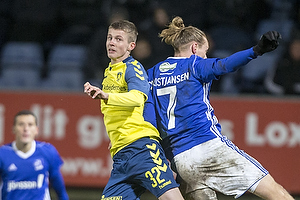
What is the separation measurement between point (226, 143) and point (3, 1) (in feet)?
22.5

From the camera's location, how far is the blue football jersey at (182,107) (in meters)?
4.41

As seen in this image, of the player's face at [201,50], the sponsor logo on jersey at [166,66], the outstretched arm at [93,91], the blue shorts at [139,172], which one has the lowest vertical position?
the blue shorts at [139,172]

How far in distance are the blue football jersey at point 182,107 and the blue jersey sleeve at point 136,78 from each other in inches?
10.3

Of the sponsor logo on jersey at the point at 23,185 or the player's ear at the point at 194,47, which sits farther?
the sponsor logo on jersey at the point at 23,185

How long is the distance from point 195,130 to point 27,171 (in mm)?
1647

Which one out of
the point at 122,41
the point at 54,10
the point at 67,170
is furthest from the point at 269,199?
the point at 54,10

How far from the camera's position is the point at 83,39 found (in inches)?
372

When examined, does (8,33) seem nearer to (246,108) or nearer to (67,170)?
(67,170)

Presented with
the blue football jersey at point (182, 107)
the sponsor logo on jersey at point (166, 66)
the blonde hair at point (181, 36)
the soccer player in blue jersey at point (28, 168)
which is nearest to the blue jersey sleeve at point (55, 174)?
the soccer player in blue jersey at point (28, 168)

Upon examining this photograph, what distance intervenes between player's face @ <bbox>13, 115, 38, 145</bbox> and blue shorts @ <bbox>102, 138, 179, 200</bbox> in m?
1.09

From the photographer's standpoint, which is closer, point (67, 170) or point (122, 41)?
point (122, 41)

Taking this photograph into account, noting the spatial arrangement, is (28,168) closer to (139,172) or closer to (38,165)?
(38,165)

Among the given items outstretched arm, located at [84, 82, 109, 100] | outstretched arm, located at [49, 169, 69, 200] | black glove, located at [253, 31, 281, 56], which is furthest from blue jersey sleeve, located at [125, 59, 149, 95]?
outstretched arm, located at [49, 169, 69, 200]

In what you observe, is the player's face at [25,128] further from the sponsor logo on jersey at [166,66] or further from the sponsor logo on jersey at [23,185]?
the sponsor logo on jersey at [166,66]
